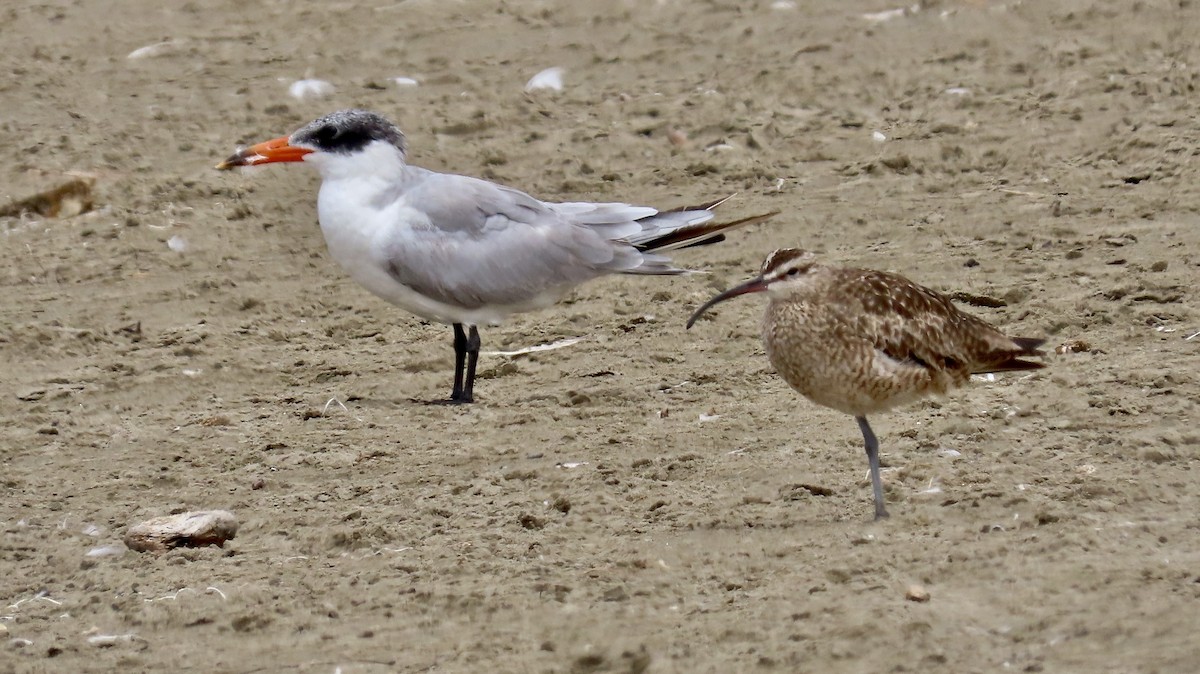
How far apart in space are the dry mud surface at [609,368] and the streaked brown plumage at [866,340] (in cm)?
35

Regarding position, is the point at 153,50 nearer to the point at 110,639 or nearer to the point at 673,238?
the point at 673,238

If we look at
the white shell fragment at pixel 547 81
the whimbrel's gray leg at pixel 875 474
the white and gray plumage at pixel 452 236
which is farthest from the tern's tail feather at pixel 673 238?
the white shell fragment at pixel 547 81

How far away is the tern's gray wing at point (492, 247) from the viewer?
7.07 metres

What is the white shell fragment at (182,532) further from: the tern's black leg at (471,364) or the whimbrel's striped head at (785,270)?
the whimbrel's striped head at (785,270)

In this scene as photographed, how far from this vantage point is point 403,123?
30.5 ft

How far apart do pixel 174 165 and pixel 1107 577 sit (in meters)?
6.02

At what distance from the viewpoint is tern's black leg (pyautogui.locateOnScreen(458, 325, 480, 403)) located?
22.6 ft

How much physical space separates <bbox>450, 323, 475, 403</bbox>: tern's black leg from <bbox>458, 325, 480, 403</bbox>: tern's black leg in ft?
0.07

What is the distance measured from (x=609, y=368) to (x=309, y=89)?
144 inches

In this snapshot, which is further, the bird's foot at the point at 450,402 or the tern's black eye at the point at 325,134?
the tern's black eye at the point at 325,134

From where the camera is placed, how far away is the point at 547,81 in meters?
9.82

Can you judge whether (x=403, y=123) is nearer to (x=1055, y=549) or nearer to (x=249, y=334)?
(x=249, y=334)

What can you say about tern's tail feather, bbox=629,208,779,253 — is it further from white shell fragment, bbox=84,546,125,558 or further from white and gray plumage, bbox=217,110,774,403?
white shell fragment, bbox=84,546,125,558

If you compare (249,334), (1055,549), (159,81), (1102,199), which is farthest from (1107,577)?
(159,81)
